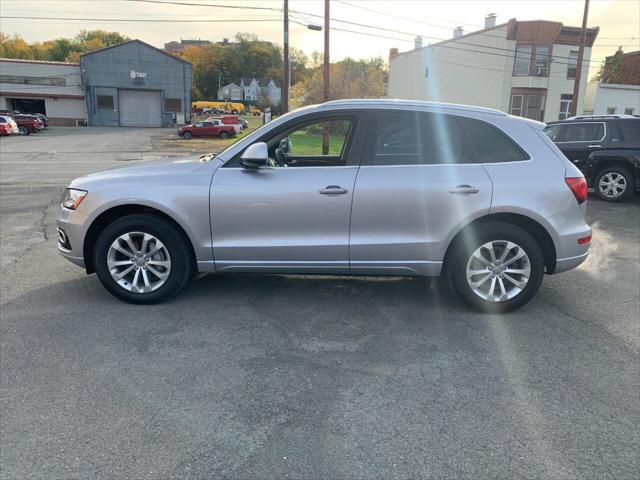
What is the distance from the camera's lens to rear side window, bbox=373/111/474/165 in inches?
171

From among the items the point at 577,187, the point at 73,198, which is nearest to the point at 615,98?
the point at 577,187

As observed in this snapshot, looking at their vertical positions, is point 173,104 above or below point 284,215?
above

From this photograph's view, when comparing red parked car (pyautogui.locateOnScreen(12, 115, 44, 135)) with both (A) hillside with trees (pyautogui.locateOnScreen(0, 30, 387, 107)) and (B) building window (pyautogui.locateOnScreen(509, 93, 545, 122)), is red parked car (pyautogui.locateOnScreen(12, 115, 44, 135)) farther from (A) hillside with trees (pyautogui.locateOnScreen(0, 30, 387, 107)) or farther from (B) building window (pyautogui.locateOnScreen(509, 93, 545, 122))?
(A) hillside with trees (pyautogui.locateOnScreen(0, 30, 387, 107))

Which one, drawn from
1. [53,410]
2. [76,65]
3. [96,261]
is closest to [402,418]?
[53,410]

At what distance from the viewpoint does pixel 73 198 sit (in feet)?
14.8

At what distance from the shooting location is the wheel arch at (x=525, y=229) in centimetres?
434

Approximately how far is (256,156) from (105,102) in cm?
5632

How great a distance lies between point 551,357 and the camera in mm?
3746

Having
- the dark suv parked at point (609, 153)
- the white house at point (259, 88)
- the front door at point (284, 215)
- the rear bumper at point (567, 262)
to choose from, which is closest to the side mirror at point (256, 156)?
the front door at point (284, 215)

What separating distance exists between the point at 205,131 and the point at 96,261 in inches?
1467

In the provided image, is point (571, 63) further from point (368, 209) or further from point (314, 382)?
point (314, 382)

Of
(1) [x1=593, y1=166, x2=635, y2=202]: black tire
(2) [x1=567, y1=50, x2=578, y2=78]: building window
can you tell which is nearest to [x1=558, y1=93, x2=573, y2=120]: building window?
(2) [x1=567, y1=50, x2=578, y2=78]: building window

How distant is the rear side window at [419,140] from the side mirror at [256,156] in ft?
3.06

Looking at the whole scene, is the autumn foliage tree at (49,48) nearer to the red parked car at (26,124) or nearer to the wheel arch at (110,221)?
the red parked car at (26,124)
